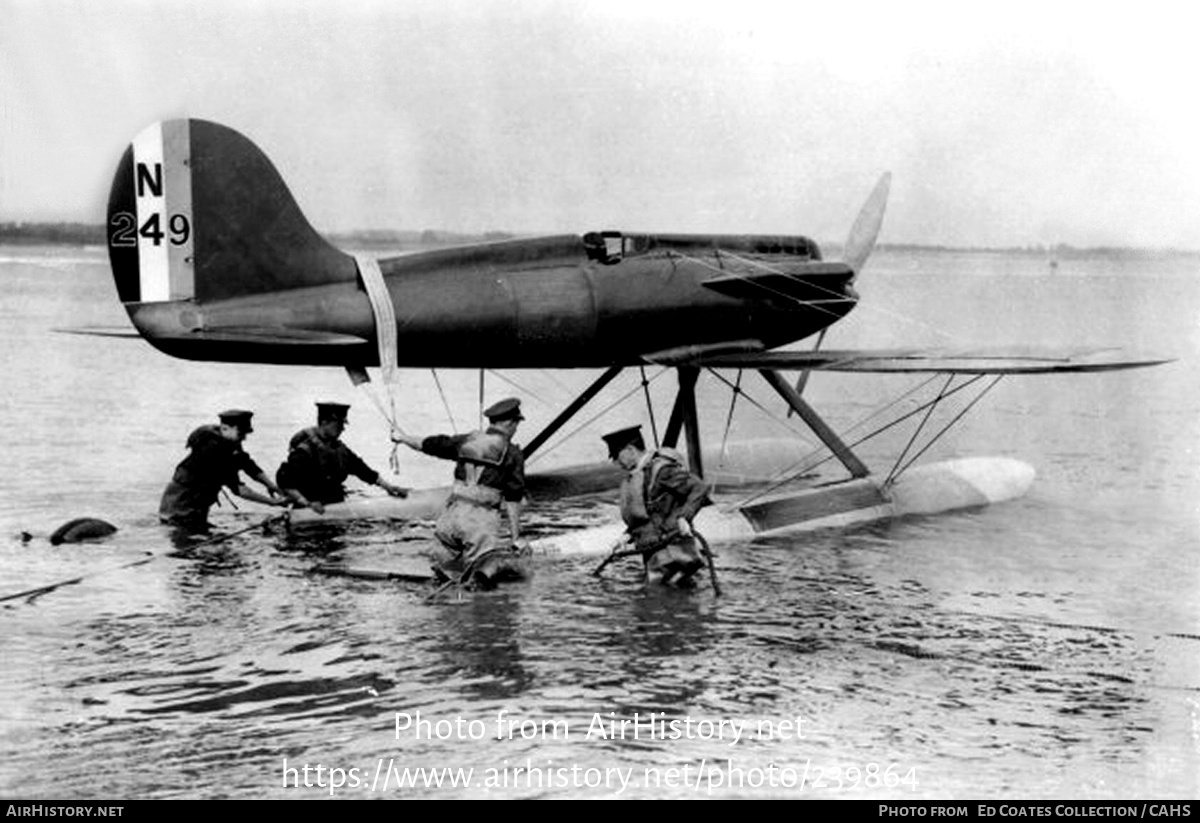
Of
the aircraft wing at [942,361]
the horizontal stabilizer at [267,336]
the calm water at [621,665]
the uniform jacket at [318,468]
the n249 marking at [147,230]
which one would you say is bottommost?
the calm water at [621,665]

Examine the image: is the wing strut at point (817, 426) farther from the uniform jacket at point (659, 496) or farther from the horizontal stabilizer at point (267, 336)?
the horizontal stabilizer at point (267, 336)

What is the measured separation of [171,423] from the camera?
73.5 feet

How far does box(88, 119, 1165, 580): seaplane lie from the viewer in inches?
424

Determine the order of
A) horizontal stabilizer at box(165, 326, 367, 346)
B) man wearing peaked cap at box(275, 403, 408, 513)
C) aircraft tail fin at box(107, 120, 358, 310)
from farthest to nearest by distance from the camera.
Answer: man wearing peaked cap at box(275, 403, 408, 513)
aircraft tail fin at box(107, 120, 358, 310)
horizontal stabilizer at box(165, 326, 367, 346)

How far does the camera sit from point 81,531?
11898mm

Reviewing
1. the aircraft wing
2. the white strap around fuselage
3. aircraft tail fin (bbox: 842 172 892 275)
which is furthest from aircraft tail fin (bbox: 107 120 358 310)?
aircraft tail fin (bbox: 842 172 892 275)

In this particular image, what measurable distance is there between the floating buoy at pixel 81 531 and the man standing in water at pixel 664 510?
4.73 m

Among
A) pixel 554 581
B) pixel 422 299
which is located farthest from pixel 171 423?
pixel 554 581

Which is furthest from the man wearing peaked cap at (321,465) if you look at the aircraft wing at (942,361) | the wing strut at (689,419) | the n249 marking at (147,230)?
the aircraft wing at (942,361)

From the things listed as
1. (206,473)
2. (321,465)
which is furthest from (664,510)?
(206,473)

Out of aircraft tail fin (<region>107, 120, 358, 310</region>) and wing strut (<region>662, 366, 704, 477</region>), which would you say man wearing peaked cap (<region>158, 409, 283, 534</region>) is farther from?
wing strut (<region>662, 366, 704, 477</region>)

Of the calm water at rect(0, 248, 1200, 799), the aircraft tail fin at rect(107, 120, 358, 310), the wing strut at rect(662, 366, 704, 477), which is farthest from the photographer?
the wing strut at rect(662, 366, 704, 477)

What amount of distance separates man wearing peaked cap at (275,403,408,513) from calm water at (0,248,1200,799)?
0.60 meters

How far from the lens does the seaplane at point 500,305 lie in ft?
35.3
